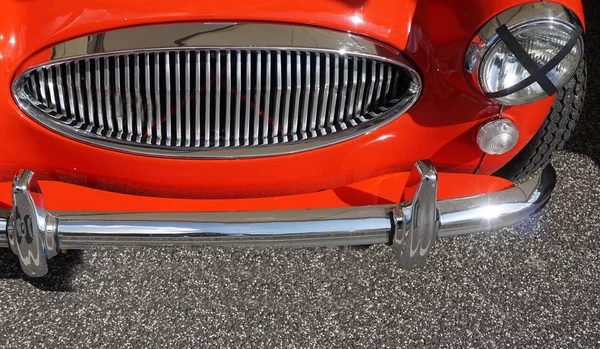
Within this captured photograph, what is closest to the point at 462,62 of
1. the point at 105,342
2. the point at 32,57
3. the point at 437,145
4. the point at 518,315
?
the point at 437,145

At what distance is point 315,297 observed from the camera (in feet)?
7.18

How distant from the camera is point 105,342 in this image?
2049 millimetres

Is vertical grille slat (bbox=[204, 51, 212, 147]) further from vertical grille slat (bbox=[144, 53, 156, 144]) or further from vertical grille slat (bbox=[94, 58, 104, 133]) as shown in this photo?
vertical grille slat (bbox=[94, 58, 104, 133])

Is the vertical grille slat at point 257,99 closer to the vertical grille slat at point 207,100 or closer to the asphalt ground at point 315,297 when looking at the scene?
the vertical grille slat at point 207,100

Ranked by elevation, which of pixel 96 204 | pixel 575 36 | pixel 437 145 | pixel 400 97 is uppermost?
pixel 575 36

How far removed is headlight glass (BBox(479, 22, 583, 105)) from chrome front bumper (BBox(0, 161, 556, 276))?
0.89 feet

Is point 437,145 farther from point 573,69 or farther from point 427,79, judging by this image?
point 573,69

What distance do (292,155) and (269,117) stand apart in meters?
0.12

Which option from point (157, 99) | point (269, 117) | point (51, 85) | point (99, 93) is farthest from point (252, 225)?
point (51, 85)

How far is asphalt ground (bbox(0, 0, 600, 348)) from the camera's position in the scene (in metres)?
2.08

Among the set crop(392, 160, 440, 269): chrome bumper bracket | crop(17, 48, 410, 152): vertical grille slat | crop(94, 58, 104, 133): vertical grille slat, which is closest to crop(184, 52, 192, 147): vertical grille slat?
crop(17, 48, 410, 152): vertical grille slat

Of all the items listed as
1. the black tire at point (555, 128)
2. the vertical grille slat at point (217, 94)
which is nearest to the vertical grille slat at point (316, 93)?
the vertical grille slat at point (217, 94)

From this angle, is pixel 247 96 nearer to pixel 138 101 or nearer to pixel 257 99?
pixel 257 99

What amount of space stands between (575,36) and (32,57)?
136 centimetres
